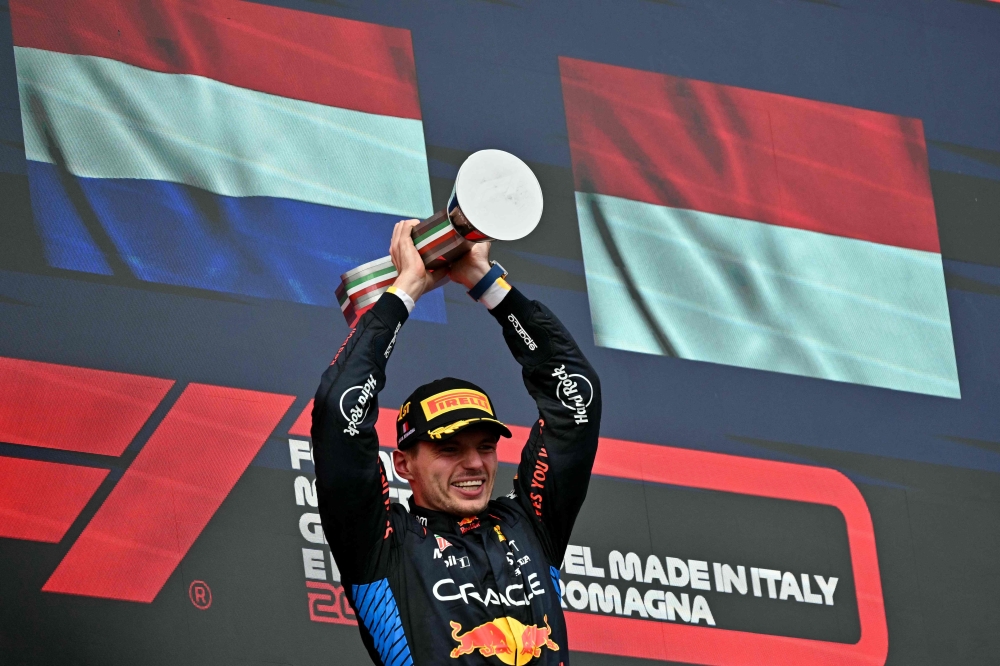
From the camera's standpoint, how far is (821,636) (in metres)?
3.18

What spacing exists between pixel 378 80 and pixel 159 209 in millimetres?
626

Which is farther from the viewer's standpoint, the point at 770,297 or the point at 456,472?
the point at 770,297

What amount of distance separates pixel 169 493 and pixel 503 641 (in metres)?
0.88

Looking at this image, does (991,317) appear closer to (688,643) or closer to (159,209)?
(688,643)

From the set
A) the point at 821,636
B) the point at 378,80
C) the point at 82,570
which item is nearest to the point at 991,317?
the point at 821,636

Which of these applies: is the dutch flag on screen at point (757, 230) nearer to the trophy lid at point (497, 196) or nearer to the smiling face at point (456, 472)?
the smiling face at point (456, 472)

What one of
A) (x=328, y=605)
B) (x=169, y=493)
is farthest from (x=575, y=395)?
(x=169, y=493)

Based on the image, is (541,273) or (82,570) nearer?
(82,570)

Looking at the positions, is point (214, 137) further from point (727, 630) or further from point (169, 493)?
point (727, 630)

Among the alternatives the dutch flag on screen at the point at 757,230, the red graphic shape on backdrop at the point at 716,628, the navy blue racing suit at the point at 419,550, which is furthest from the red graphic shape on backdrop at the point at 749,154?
the navy blue racing suit at the point at 419,550

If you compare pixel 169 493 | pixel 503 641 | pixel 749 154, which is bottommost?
pixel 503 641

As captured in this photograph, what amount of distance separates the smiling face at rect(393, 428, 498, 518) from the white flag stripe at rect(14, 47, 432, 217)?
93 cm

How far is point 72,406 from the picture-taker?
2.63m

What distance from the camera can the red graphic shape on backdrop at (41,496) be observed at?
2529 mm
